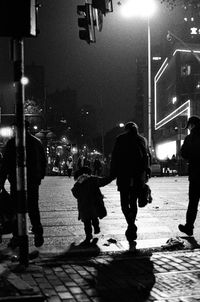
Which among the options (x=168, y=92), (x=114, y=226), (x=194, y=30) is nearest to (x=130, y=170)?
(x=114, y=226)

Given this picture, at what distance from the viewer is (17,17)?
5855 mm

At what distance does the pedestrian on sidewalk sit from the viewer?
25.4 ft

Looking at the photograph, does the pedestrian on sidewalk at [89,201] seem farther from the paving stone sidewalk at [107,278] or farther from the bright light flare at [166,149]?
the bright light flare at [166,149]

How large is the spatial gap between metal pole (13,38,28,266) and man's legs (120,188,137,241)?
80.7 inches

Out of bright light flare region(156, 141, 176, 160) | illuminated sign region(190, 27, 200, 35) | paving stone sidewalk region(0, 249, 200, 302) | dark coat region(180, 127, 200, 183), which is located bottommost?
paving stone sidewalk region(0, 249, 200, 302)

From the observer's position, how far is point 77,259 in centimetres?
656

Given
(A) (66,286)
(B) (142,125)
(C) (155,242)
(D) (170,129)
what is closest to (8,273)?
(A) (66,286)

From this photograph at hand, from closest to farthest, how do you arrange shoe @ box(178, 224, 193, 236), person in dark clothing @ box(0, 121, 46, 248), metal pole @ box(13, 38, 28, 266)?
metal pole @ box(13, 38, 28, 266) < person in dark clothing @ box(0, 121, 46, 248) < shoe @ box(178, 224, 193, 236)

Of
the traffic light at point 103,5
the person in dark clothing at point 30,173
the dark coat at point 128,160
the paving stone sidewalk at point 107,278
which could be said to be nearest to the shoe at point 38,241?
the person in dark clothing at point 30,173

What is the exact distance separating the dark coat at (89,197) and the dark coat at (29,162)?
0.71 metres

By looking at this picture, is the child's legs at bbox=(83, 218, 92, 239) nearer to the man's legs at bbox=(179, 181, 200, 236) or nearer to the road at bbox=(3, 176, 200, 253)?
the road at bbox=(3, 176, 200, 253)

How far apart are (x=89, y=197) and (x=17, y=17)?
3068 mm

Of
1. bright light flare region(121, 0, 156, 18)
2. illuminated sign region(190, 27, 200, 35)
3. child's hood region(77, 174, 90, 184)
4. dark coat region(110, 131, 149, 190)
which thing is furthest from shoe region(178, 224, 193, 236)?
illuminated sign region(190, 27, 200, 35)

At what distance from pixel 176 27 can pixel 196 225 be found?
90455 millimetres
